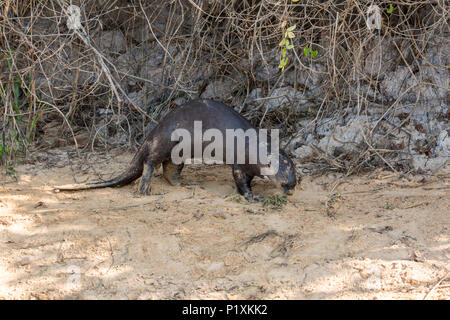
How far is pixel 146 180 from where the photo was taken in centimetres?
473

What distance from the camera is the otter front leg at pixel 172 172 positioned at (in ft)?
16.2

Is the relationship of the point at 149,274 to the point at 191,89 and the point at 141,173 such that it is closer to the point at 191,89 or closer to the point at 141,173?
the point at 141,173

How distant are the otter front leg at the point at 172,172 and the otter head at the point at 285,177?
881mm

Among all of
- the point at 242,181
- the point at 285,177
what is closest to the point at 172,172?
the point at 242,181

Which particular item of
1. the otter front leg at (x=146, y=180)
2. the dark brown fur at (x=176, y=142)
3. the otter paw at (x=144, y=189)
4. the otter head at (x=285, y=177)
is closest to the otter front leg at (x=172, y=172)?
the dark brown fur at (x=176, y=142)

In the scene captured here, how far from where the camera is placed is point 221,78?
5.89 m

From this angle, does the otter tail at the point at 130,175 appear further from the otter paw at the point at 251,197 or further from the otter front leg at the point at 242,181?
the otter paw at the point at 251,197

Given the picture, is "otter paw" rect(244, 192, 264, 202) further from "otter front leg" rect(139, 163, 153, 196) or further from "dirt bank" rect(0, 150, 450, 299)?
"otter front leg" rect(139, 163, 153, 196)

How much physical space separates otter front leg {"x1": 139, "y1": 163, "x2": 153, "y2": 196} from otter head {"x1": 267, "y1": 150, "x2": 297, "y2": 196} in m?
1.05

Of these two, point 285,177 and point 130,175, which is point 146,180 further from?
point 285,177

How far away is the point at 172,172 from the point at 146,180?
0.34 meters

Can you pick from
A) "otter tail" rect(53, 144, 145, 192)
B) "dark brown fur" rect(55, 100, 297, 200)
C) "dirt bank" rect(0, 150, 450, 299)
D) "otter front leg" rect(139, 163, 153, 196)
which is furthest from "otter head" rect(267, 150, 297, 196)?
"otter tail" rect(53, 144, 145, 192)
